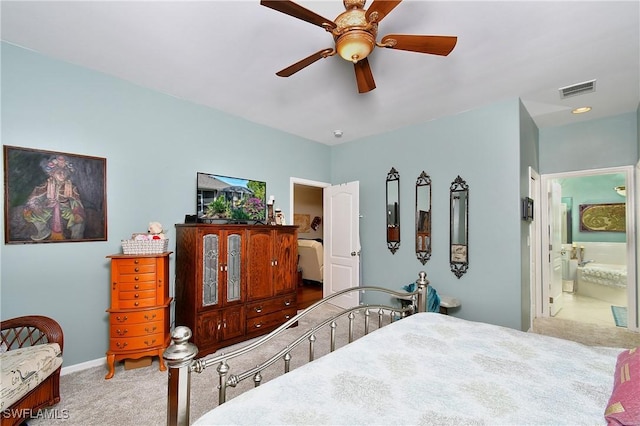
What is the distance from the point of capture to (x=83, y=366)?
8.30 ft

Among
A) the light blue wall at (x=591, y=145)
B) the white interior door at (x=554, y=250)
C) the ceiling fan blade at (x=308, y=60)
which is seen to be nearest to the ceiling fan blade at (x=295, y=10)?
the ceiling fan blade at (x=308, y=60)

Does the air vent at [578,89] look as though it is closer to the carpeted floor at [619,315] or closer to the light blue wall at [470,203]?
the light blue wall at [470,203]

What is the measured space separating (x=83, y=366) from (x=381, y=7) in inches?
142

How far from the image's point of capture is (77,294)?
2.51 m

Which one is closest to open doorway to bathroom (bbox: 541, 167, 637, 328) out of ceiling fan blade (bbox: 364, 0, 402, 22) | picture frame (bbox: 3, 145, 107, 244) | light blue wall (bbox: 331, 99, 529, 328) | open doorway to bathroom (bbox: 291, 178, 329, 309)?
light blue wall (bbox: 331, 99, 529, 328)

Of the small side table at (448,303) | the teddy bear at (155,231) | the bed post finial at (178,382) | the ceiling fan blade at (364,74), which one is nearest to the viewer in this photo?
the bed post finial at (178,382)

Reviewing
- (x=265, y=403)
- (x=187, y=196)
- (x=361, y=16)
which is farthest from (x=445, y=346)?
(x=187, y=196)

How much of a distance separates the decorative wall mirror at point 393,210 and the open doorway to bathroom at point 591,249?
2041 mm

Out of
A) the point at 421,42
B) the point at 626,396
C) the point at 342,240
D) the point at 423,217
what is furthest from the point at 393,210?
the point at 626,396

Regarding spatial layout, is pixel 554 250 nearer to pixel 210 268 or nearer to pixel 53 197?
pixel 210 268

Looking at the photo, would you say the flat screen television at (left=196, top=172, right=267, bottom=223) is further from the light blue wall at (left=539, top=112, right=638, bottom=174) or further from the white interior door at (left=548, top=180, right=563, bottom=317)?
the white interior door at (left=548, top=180, right=563, bottom=317)

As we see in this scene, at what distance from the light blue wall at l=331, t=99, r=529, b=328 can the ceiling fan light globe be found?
232 cm

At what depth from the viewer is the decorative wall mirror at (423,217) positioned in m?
3.73

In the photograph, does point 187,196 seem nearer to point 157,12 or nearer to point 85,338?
point 85,338
